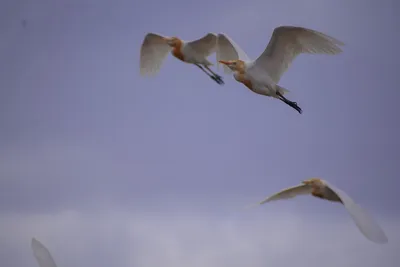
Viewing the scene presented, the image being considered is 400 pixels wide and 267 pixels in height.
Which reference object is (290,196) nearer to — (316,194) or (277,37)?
(316,194)

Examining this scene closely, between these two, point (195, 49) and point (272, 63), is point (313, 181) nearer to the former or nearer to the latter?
point (272, 63)

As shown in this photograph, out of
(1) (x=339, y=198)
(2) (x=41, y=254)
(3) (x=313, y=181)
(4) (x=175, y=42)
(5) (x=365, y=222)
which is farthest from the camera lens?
(4) (x=175, y=42)

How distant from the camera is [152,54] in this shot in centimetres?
909

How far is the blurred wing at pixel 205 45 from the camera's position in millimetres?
8250

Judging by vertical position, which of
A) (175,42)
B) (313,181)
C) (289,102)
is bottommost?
(313,181)

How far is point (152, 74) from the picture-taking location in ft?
29.7

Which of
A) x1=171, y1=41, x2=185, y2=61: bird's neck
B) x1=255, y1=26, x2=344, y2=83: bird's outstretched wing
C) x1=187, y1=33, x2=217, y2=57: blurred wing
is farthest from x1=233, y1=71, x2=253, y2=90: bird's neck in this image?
x1=171, y1=41, x2=185, y2=61: bird's neck

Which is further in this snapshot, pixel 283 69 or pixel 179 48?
pixel 179 48

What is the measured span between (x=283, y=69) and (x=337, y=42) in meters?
1.05

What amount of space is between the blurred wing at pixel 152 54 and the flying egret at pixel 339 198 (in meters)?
3.21

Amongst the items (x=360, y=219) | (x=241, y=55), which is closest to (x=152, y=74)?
(x=241, y=55)

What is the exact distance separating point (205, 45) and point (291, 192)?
255 centimetres

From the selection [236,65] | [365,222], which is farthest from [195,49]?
[365,222]

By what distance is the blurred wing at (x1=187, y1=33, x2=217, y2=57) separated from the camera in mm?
8250
